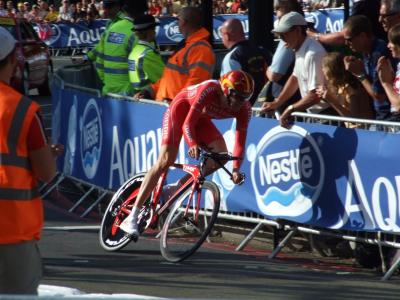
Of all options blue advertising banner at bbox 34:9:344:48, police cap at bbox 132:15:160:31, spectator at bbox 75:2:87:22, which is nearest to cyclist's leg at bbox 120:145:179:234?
police cap at bbox 132:15:160:31

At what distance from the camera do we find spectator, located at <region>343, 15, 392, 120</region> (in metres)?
9.62

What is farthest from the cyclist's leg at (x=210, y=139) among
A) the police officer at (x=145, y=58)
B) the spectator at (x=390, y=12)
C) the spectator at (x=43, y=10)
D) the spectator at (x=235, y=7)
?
the spectator at (x=43, y=10)

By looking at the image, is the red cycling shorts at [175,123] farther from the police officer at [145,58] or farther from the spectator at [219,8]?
the spectator at [219,8]

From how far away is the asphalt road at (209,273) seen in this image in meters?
8.43

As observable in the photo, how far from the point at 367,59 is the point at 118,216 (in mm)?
2618

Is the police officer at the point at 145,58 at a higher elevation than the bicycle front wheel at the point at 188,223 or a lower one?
higher

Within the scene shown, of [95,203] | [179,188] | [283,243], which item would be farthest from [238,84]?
[95,203]

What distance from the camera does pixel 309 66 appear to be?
33.1 ft

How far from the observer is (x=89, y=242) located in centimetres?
1091

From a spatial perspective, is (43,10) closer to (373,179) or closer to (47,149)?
(373,179)

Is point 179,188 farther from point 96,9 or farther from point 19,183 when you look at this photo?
point 96,9

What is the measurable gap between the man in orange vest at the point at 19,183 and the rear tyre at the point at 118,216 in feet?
14.9

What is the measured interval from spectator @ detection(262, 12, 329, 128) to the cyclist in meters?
0.46

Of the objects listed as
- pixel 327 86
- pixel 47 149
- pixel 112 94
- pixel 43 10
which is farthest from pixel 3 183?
pixel 43 10
